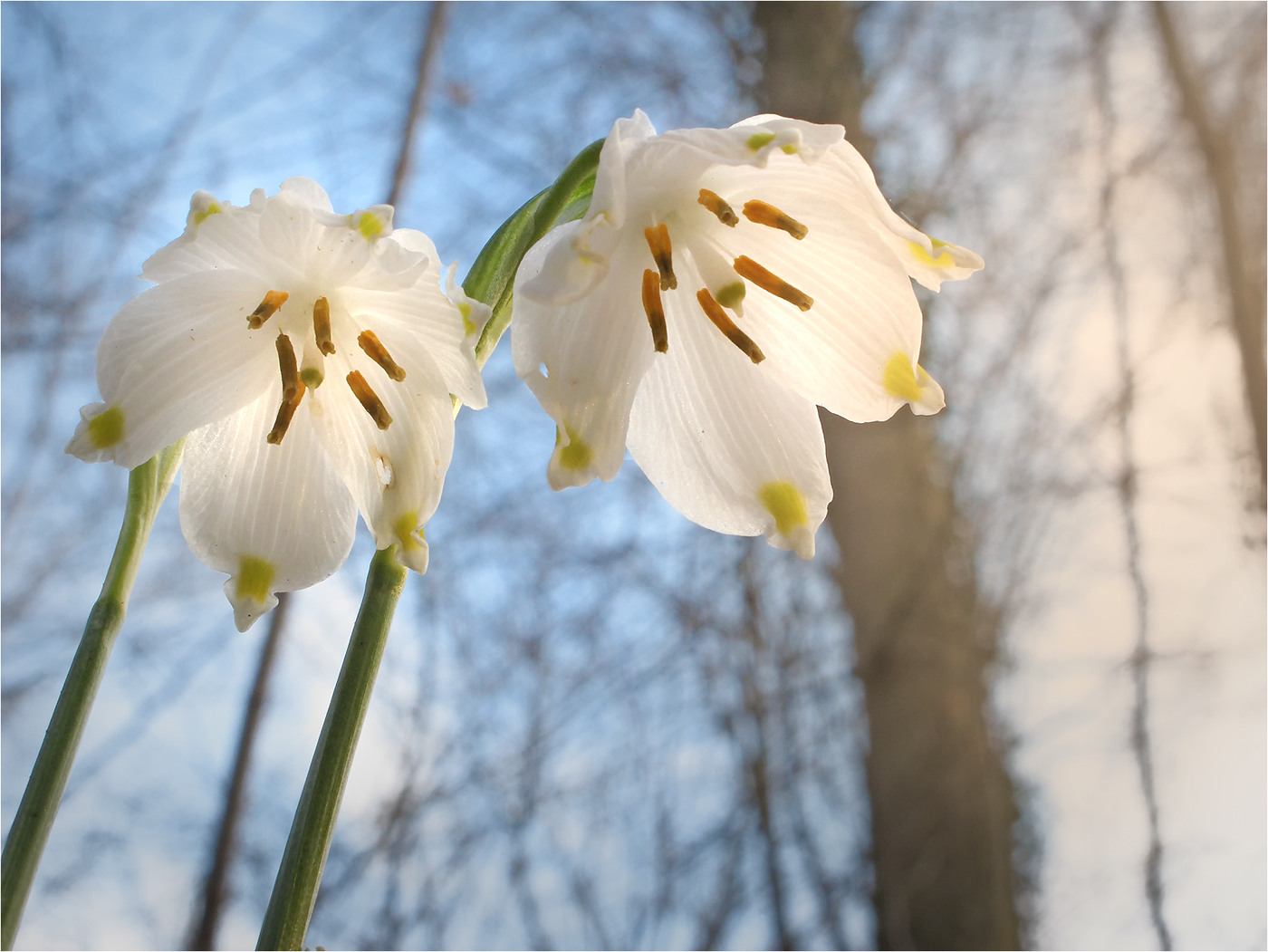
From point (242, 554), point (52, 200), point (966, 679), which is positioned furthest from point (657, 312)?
point (52, 200)

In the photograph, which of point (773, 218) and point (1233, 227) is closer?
point (773, 218)

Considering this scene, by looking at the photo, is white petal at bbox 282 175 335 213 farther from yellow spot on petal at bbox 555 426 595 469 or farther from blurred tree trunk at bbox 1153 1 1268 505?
blurred tree trunk at bbox 1153 1 1268 505

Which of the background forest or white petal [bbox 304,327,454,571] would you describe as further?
the background forest

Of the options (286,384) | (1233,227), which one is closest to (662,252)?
(286,384)

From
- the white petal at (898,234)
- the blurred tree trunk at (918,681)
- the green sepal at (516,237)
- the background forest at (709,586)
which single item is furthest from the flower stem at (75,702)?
the blurred tree trunk at (918,681)

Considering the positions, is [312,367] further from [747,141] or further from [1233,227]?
[1233,227]

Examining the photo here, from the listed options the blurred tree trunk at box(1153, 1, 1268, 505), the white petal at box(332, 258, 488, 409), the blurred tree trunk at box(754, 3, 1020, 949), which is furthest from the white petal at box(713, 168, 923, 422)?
the blurred tree trunk at box(1153, 1, 1268, 505)
